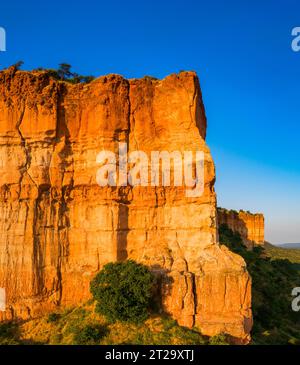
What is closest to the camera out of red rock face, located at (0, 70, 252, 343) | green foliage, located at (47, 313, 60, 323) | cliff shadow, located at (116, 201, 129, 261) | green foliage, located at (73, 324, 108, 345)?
green foliage, located at (73, 324, 108, 345)

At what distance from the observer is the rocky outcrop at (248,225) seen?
54850mm

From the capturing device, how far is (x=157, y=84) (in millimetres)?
24844

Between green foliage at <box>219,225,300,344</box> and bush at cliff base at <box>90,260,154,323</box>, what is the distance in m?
7.78

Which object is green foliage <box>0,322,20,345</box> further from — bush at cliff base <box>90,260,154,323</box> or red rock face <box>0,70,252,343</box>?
bush at cliff base <box>90,260,154,323</box>

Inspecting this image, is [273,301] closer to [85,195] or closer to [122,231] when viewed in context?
[122,231]

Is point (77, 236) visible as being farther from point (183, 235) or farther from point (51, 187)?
point (183, 235)

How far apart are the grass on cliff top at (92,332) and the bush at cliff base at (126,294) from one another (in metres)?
0.54

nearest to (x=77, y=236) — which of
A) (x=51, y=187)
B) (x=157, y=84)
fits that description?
(x=51, y=187)

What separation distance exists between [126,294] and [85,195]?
6892 millimetres

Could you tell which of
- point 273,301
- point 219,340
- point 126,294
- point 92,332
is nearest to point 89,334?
point 92,332

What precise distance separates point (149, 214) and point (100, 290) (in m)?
5.71

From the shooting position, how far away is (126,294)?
66.6 feet

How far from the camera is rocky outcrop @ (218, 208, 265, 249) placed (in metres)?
54.8

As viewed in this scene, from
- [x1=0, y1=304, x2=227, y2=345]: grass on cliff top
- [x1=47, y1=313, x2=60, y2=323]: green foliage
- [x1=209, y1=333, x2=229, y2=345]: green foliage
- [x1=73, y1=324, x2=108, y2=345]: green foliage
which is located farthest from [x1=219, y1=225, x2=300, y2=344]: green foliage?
[x1=47, y1=313, x2=60, y2=323]: green foliage
